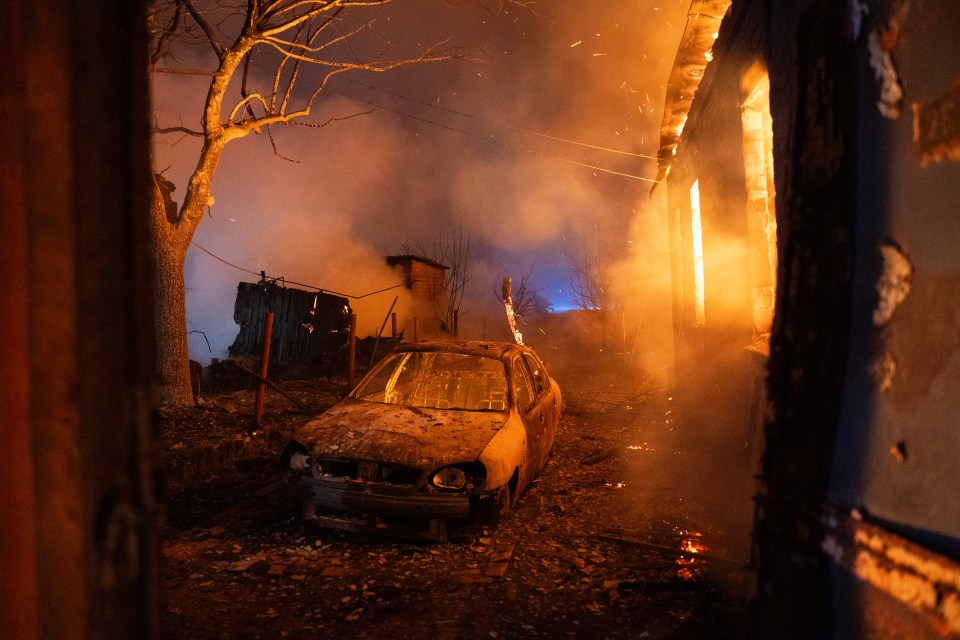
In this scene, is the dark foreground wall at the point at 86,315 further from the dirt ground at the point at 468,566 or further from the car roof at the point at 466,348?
the car roof at the point at 466,348

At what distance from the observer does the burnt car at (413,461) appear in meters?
3.99

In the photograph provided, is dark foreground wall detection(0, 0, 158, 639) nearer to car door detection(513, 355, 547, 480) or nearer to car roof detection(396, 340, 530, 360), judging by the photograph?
car door detection(513, 355, 547, 480)

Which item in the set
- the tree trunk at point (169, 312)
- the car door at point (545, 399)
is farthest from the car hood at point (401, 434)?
the tree trunk at point (169, 312)

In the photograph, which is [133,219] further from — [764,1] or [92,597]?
[764,1]

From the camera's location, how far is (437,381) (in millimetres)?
5641

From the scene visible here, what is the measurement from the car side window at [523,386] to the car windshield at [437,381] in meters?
0.19

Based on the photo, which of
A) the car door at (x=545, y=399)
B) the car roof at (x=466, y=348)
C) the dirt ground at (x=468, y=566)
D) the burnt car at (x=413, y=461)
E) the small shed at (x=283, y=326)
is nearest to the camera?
the dirt ground at (x=468, y=566)

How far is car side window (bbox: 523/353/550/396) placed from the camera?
19.7ft

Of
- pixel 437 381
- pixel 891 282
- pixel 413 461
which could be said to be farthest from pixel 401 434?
pixel 891 282

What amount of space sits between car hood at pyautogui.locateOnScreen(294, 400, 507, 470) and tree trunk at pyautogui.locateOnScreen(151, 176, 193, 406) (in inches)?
176

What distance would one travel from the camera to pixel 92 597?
926 millimetres

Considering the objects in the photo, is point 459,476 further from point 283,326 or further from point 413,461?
point 283,326

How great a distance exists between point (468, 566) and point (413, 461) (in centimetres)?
88

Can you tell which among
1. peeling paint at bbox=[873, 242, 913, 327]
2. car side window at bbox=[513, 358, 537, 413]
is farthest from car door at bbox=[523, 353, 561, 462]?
peeling paint at bbox=[873, 242, 913, 327]
